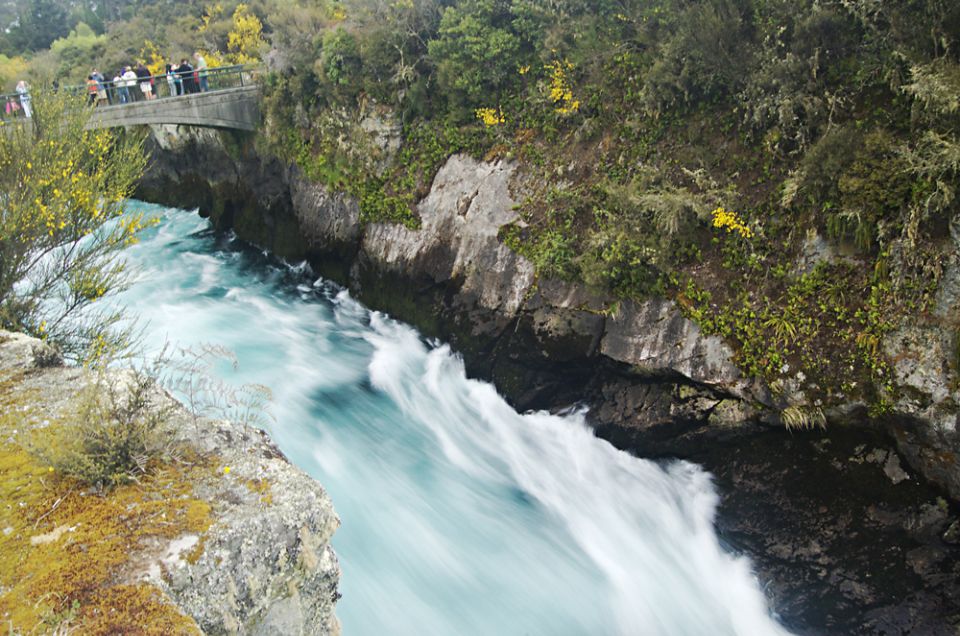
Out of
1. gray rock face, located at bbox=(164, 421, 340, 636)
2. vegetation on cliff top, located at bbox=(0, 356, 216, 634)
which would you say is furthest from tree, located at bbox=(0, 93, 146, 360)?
gray rock face, located at bbox=(164, 421, 340, 636)

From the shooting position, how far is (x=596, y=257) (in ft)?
38.7

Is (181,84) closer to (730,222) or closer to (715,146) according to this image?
(715,146)

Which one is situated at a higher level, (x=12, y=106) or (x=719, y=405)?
(x=12, y=106)

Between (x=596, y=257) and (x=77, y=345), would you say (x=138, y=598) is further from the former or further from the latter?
(x=596, y=257)

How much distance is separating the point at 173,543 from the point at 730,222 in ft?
32.4

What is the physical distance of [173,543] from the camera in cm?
472

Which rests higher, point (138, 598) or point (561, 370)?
point (138, 598)

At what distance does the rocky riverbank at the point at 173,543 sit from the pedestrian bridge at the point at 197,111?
51.5 ft

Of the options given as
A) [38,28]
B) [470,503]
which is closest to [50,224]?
[470,503]

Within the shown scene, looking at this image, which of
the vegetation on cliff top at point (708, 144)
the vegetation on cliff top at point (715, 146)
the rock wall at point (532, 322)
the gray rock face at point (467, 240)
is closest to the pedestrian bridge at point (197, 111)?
the rock wall at point (532, 322)

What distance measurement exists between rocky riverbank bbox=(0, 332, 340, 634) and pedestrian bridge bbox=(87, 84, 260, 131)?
15.7 meters

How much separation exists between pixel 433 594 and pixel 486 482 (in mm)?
2673

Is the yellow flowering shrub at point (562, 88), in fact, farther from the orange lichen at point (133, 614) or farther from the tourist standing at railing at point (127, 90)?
the tourist standing at railing at point (127, 90)

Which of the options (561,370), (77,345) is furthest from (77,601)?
(561,370)
